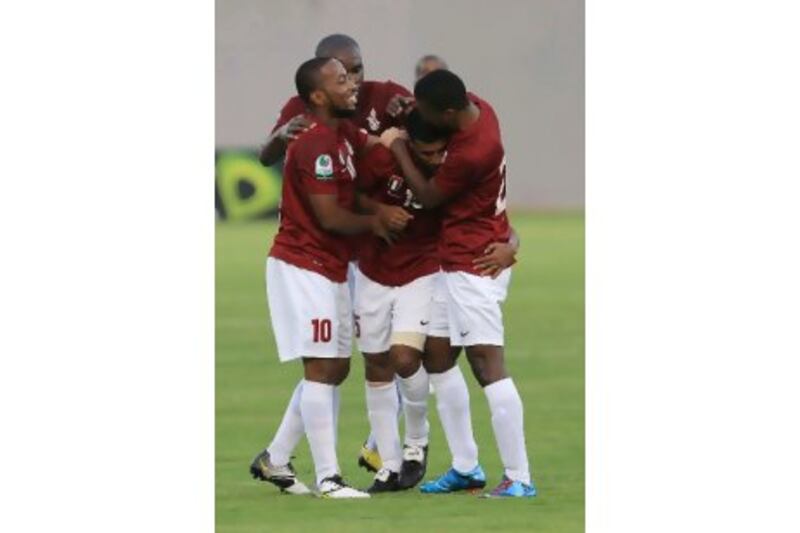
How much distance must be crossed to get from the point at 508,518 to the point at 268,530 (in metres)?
1.09

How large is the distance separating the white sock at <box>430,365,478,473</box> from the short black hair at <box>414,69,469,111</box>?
1.38 metres

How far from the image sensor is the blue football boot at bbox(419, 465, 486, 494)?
37.2 ft

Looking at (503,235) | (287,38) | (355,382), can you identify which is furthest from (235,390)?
(503,235)

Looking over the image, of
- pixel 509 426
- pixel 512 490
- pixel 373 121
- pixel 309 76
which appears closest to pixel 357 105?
pixel 373 121

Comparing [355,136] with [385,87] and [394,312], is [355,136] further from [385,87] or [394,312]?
[394,312]

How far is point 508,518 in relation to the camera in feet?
34.4

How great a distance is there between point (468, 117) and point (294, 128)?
0.85m

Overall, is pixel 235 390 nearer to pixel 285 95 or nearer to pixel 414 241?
pixel 285 95

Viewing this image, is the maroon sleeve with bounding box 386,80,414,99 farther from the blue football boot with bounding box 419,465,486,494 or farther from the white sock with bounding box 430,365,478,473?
the blue football boot with bounding box 419,465,486,494

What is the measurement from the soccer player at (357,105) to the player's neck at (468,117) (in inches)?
21.5

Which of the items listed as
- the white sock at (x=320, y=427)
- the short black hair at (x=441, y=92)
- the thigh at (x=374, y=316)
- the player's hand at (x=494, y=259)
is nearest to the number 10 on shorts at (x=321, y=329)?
the white sock at (x=320, y=427)

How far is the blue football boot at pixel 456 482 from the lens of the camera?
446 inches

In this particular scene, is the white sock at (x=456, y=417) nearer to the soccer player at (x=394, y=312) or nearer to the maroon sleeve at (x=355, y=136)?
the soccer player at (x=394, y=312)

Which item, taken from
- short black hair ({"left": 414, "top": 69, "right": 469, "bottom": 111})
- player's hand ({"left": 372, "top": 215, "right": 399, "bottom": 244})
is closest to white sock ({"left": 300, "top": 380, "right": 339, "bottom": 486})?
player's hand ({"left": 372, "top": 215, "right": 399, "bottom": 244})
